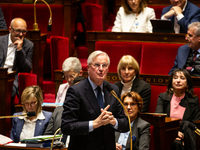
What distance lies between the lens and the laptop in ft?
6.60

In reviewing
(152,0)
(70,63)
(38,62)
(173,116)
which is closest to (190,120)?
(173,116)

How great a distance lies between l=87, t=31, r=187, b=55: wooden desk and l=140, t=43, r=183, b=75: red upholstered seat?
0.04 m

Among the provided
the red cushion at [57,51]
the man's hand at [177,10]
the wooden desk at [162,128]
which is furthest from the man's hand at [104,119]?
the red cushion at [57,51]

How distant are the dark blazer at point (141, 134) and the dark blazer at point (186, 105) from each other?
9.1 inches

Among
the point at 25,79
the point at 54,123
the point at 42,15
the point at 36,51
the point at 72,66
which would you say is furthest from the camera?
the point at 42,15

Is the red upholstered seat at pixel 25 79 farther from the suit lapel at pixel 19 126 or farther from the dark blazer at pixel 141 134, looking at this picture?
the dark blazer at pixel 141 134

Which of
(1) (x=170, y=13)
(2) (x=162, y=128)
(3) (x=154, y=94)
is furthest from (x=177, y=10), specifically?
(2) (x=162, y=128)

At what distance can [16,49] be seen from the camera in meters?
2.02

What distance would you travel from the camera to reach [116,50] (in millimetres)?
2082

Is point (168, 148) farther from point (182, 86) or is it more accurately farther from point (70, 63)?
point (70, 63)

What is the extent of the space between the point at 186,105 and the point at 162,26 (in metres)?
0.60

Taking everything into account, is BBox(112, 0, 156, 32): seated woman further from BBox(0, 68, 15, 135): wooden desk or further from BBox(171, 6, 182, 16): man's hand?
BBox(0, 68, 15, 135): wooden desk

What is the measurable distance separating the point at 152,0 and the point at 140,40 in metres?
0.65

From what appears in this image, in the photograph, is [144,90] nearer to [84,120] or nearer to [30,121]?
[30,121]
